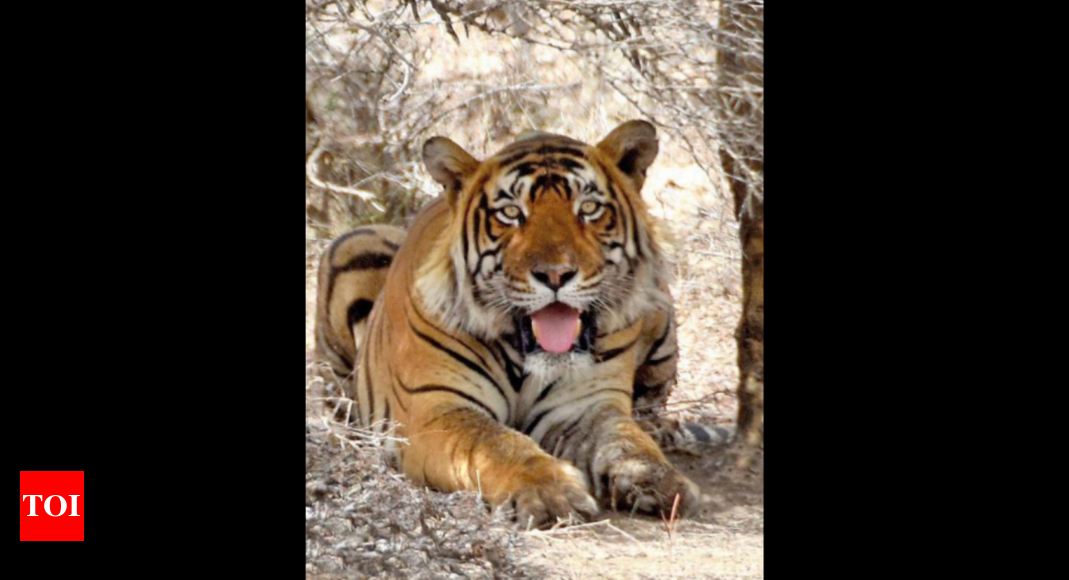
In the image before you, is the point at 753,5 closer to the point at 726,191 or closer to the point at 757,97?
the point at 757,97

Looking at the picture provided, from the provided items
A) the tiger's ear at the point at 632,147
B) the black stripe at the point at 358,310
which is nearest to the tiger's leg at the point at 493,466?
the black stripe at the point at 358,310

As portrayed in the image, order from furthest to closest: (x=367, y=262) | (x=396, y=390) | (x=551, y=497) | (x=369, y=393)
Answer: (x=367, y=262) < (x=369, y=393) < (x=396, y=390) < (x=551, y=497)

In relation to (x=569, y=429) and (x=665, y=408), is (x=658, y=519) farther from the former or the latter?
(x=665, y=408)

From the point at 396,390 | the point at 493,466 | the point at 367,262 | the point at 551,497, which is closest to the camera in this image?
the point at 551,497

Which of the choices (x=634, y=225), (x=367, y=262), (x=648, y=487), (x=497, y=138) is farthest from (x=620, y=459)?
(x=367, y=262)

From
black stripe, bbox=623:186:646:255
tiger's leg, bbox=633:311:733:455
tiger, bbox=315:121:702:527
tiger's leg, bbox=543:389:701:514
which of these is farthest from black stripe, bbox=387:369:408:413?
black stripe, bbox=623:186:646:255

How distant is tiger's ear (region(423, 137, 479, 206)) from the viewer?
3.40 m

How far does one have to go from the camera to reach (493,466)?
3225mm

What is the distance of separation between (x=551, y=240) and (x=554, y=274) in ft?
0.28

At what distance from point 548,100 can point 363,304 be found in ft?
2.80

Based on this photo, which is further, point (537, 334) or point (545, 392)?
point (545, 392)

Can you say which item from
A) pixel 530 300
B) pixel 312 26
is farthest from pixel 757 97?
pixel 312 26

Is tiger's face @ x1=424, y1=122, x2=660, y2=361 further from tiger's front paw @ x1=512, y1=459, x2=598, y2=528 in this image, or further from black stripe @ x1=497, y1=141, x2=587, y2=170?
tiger's front paw @ x1=512, y1=459, x2=598, y2=528

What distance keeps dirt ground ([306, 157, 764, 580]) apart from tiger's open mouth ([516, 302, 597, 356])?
310 mm
